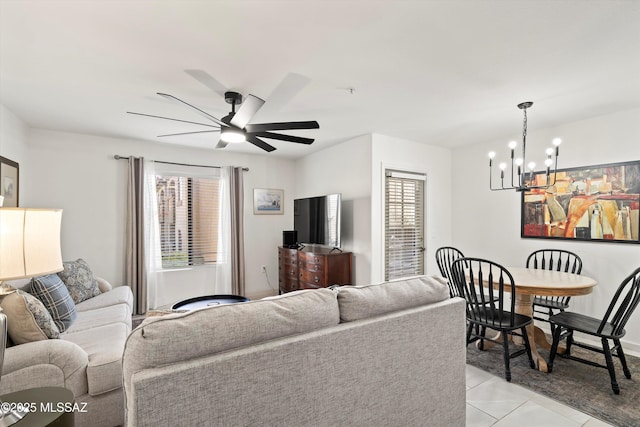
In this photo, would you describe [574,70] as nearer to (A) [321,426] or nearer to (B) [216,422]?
(A) [321,426]

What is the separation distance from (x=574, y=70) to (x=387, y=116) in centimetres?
156

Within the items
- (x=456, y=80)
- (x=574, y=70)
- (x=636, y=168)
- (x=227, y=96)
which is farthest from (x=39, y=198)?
(x=636, y=168)

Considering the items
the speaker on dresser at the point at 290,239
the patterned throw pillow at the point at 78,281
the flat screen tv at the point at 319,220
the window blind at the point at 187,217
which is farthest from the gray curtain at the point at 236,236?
the patterned throw pillow at the point at 78,281

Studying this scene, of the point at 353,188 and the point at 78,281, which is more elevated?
the point at 353,188

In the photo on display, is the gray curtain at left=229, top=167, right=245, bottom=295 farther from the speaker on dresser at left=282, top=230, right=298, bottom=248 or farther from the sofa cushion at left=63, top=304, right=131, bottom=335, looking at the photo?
the sofa cushion at left=63, top=304, right=131, bottom=335

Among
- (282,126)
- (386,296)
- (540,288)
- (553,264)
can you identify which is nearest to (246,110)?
(282,126)

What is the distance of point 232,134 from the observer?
2562 mm

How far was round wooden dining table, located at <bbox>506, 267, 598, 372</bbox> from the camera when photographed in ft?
8.05

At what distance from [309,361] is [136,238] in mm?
3816

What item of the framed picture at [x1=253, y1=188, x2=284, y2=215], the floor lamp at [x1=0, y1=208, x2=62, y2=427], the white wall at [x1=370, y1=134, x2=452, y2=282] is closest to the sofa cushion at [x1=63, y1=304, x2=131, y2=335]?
the floor lamp at [x1=0, y1=208, x2=62, y2=427]

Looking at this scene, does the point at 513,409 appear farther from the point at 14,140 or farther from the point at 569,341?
the point at 14,140

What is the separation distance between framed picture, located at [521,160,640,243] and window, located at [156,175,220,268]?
4274 mm

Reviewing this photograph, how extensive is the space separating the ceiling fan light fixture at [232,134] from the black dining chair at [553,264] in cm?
330

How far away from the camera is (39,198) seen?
12.3 ft
